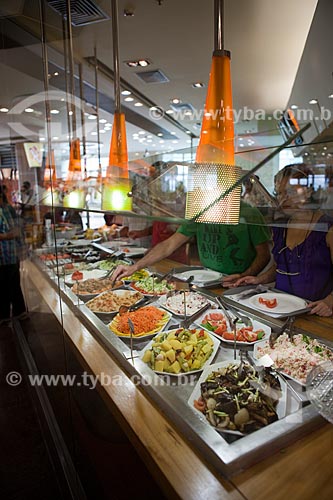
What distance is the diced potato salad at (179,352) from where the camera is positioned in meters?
1.12

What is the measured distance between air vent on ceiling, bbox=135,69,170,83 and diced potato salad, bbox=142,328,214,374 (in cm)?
322

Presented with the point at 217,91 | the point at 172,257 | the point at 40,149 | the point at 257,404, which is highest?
the point at 40,149

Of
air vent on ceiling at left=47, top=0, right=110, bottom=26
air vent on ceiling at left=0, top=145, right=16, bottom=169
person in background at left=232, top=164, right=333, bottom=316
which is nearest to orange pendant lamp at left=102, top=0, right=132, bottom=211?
air vent on ceiling at left=47, top=0, right=110, bottom=26

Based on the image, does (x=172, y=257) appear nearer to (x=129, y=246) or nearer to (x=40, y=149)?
Result: (x=129, y=246)

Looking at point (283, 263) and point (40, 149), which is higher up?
point (40, 149)

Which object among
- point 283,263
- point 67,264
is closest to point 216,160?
point 283,263

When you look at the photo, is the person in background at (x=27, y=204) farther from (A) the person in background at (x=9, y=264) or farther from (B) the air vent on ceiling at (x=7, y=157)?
(B) the air vent on ceiling at (x=7, y=157)

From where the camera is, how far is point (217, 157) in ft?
3.24

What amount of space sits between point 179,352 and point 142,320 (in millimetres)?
349

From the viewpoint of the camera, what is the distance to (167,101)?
487cm

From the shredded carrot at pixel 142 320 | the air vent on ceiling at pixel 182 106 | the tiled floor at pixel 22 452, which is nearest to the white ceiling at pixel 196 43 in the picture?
the air vent on ceiling at pixel 182 106

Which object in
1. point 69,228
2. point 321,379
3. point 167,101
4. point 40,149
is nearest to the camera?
point 321,379

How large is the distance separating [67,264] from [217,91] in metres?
1.89

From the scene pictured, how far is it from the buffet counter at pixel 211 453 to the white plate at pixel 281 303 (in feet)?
2.09
